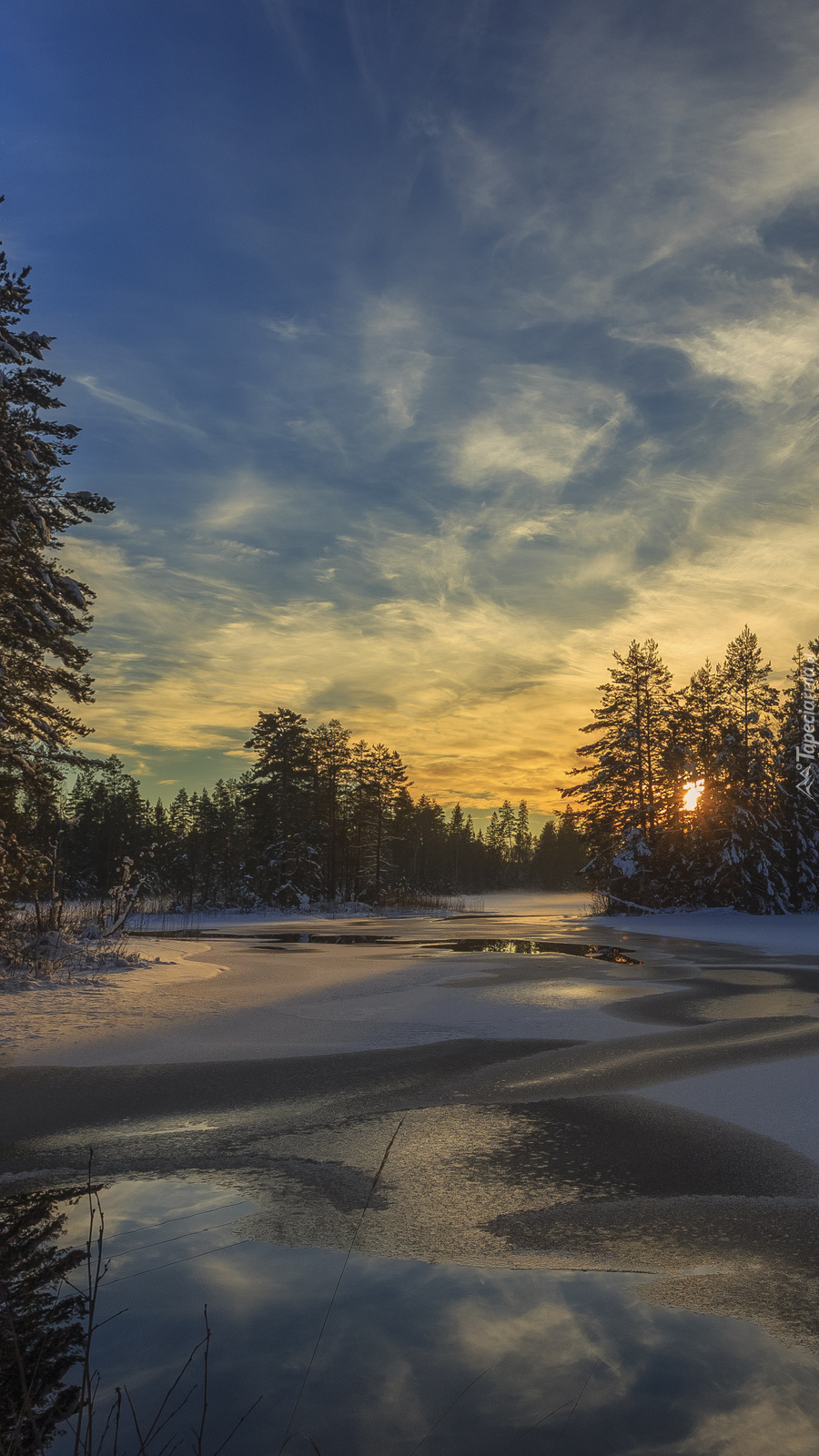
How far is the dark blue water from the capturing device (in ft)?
8.75

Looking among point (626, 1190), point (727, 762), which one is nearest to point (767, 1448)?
point (626, 1190)

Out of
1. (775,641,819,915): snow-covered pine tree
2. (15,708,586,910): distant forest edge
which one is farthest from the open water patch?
(775,641,819,915): snow-covered pine tree

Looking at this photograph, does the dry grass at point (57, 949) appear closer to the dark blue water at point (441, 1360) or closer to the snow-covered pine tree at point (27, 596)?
the snow-covered pine tree at point (27, 596)

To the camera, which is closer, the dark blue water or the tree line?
the dark blue water

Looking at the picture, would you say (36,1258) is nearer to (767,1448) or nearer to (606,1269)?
(606,1269)

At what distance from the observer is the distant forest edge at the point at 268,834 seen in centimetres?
5019

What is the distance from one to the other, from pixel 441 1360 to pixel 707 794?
41.4 m

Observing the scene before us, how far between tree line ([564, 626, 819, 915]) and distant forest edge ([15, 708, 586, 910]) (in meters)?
3.60

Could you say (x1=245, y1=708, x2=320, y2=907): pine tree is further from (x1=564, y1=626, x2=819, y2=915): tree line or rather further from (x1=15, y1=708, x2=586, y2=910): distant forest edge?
(x1=564, y1=626, x2=819, y2=915): tree line

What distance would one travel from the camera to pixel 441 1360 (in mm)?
3059

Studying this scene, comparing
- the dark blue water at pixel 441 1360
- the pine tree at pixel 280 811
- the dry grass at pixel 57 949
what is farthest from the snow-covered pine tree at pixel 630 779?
the dark blue water at pixel 441 1360

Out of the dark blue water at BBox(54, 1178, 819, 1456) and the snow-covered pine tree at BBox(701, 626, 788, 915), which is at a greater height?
the snow-covered pine tree at BBox(701, 626, 788, 915)

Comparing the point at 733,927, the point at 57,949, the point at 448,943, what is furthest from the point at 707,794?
the point at 57,949

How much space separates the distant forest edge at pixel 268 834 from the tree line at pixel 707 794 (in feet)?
11.8
